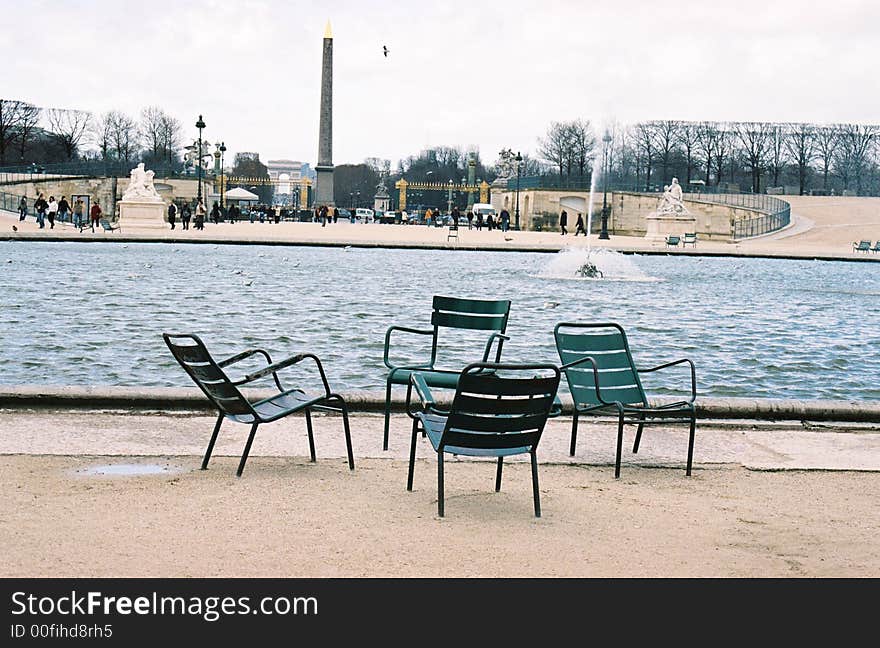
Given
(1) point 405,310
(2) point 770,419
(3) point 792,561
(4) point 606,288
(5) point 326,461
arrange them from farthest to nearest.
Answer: (4) point 606,288 < (1) point 405,310 < (2) point 770,419 < (5) point 326,461 < (3) point 792,561

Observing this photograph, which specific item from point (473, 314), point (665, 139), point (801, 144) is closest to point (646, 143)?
point (665, 139)

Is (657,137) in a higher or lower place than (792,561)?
higher

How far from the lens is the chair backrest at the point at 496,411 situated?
6.22m

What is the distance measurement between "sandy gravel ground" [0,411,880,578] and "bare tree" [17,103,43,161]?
9565 centimetres

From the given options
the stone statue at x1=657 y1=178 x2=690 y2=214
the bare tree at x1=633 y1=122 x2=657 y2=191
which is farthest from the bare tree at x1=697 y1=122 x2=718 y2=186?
the stone statue at x1=657 y1=178 x2=690 y2=214

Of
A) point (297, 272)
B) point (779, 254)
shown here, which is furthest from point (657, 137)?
point (297, 272)

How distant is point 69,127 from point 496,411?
10741cm

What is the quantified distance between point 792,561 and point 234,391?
10.7 feet

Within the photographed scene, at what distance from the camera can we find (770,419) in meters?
9.77

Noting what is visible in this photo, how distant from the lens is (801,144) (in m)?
100

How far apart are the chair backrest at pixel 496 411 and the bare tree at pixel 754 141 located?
312 feet

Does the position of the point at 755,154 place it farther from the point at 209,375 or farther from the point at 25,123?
the point at 209,375
